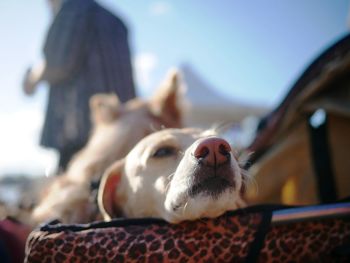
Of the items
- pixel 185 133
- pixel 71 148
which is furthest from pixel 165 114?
pixel 71 148

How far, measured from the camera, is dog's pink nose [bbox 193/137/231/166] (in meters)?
1.09

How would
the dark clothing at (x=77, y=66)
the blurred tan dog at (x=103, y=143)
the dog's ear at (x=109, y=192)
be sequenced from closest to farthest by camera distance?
the dog's ear at (x=109, y=192), the blurred tan dog at (x=103, y=143), the dark clothing at (x=77, y=66)

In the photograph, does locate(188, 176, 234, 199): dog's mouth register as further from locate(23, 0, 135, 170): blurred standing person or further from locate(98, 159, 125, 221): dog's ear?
locate(23, 0, 135, 170): blurred standing person

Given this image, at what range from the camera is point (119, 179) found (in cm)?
156

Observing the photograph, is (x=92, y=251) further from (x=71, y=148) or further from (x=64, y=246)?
(x=71, y=148)

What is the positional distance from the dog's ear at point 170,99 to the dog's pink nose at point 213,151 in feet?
3.55

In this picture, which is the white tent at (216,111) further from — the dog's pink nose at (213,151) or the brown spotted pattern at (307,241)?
the brown spotted pattern at (307,241)

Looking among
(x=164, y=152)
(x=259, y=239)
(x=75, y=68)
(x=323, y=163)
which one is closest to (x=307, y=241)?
(x=259, y=239)

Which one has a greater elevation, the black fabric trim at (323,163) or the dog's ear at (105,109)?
the dog's ear at (105,109)

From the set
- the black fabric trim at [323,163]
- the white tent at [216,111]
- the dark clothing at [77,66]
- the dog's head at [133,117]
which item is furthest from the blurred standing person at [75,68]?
the white tent at [216,111]

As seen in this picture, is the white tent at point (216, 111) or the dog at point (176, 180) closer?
the dog at point (176, 180)

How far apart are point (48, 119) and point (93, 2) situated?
100cm

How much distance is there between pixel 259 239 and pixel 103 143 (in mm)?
1252

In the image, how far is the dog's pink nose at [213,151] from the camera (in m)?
1.09
